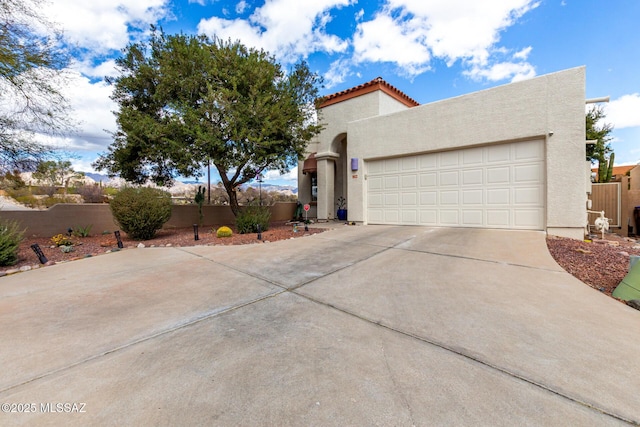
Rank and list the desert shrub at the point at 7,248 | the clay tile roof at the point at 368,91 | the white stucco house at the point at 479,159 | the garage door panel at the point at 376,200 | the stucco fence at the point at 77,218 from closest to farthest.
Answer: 1. the desert shrub at the point at 7,248
2. the white stucco house at the point at 479,159
3. the stucco fence at the point at 77,218
4. the garage door panel at the point at 376,200
5. the clay tile roof at the point at 368,91

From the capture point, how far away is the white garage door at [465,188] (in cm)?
764

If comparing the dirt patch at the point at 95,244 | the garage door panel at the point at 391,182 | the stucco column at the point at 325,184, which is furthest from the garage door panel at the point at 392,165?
the dirt patch at the point at 95,244

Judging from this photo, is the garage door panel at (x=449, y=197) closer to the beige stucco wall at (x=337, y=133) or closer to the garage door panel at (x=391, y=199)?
the garage door panel at (x=391, y=199)

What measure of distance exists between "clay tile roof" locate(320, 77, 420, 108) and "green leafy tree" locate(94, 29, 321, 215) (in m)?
3.22

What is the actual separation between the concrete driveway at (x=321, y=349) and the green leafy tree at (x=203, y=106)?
17.8ft

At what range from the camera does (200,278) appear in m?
4.19

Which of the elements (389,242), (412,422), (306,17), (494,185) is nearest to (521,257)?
(389,242)

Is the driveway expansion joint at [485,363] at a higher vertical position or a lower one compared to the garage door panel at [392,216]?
lower

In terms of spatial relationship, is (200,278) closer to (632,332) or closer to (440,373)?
(440,373)

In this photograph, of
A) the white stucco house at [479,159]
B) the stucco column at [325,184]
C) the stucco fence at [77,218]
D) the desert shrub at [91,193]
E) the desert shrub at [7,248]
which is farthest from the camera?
the desert shrub at [91,193]

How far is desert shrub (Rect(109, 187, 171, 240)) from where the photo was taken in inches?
300

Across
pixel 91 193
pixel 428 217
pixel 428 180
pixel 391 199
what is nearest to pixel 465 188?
pixel 428 180

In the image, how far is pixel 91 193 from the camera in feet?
46.4

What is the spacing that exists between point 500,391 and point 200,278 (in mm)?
3969
